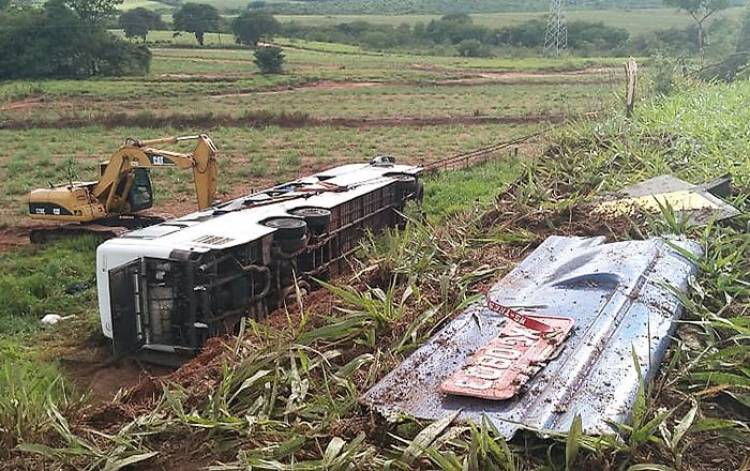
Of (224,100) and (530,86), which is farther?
(530,86)

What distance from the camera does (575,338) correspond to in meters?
4.88

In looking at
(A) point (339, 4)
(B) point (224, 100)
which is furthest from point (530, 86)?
(A) point (339, 4)

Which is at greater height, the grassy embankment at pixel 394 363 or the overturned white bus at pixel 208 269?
the grassy embankment at pixel 394 363

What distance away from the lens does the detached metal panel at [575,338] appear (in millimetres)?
4023

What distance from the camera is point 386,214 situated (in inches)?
524

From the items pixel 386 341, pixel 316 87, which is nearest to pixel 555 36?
pixel 316 87

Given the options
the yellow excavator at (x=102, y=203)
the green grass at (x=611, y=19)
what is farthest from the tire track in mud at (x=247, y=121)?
the green grass at (x=611, y=19)

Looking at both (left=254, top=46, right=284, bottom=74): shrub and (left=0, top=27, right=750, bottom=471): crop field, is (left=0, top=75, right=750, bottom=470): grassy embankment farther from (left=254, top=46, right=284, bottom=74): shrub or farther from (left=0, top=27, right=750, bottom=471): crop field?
(left=254, top=46, right=284, bottom=74): shrub

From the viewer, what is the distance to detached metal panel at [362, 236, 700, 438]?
402cm

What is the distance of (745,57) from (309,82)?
2856 centimetres

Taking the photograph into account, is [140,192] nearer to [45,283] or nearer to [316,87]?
[45,283]

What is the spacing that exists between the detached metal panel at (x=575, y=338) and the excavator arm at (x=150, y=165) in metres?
7.68

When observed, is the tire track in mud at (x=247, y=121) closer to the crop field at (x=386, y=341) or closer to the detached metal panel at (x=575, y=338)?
the crop field at (x=386, y=341)

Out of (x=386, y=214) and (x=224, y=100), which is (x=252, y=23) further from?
(x=386, y=214)
